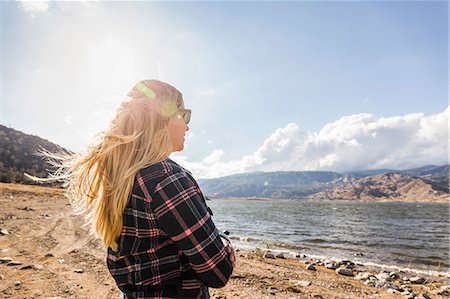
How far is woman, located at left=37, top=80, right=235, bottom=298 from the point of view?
5.43 ft

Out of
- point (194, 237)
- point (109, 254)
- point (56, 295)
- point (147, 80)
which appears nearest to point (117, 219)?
point (109, 254)

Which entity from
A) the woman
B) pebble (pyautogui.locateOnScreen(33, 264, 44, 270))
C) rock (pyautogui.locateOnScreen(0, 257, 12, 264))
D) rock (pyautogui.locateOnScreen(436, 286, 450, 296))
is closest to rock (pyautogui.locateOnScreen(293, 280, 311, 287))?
rock (pyautogui.locateOnScreen(436, 286, 450, 296))

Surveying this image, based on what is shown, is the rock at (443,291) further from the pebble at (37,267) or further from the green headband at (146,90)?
the pebble at (37,267)

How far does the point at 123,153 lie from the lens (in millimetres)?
1888

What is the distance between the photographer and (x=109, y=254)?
200cm

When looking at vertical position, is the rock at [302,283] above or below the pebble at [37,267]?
below

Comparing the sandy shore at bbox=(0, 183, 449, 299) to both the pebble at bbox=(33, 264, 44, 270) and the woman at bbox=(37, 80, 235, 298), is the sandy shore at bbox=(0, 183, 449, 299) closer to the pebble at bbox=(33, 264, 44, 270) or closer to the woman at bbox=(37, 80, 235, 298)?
the pebble at bbox=(33, 264, 44, 270)

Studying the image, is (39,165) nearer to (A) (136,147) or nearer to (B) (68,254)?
(B) (68,254)

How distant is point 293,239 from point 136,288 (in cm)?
2561

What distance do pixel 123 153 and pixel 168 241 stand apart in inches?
24.9

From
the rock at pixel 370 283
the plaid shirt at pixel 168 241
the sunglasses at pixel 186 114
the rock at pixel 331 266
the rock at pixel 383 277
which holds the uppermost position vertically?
the sunglasses at pixel 186 114

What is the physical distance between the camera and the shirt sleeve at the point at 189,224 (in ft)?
5.35

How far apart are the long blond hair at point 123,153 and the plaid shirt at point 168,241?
77 millimetres

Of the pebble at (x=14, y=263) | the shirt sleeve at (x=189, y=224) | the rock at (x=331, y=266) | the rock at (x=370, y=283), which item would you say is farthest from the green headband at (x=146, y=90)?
the rock at (x=331, y=266)
